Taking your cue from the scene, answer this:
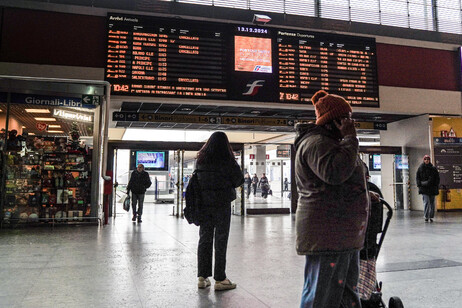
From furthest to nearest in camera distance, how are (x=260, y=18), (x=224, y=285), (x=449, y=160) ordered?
1. (x=449, y=160)
2. (x=260, y=18)
3. (x=224, y=285)

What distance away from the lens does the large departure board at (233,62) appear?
8.52 meters

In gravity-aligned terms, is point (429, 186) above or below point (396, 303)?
above

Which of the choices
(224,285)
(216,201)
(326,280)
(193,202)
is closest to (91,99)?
(193,202)

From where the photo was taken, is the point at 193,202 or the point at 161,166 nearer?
the point at 193,202

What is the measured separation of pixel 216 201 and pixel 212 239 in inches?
14.9

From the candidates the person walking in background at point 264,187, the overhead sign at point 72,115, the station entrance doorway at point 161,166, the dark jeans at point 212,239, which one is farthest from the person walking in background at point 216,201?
the person walking in background at point 264,187

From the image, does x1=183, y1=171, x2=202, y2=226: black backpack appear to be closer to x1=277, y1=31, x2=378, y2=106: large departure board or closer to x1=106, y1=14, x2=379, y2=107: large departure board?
x1=106, y1=14, x2=379, y2=107: large departure board

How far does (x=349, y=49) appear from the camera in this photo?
9969 millimetres

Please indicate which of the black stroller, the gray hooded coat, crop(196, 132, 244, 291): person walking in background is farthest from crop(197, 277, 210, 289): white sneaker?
the gray hooded coat

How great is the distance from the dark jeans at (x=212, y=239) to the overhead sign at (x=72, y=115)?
21.9 feet

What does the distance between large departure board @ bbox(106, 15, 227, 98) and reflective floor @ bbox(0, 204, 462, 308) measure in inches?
135

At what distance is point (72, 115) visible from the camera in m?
9.11

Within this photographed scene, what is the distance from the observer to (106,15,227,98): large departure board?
847 cm

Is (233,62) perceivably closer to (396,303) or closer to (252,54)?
(252,54)
